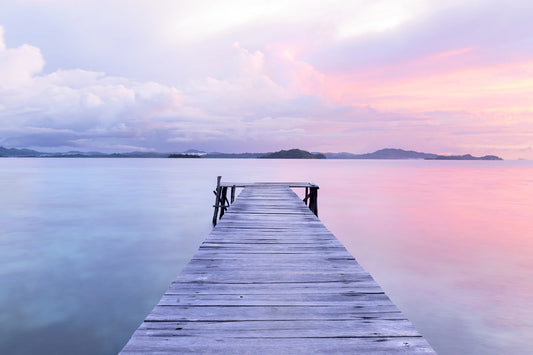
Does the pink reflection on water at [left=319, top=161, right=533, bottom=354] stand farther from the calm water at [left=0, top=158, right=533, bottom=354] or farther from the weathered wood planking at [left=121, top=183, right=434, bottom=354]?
the weathered wood planking at [left=121, top=183, right=434, bottom=354]

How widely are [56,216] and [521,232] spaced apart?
2334 centimetres

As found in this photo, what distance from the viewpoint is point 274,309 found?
317 cm

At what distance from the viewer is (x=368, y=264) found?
34.6 ft

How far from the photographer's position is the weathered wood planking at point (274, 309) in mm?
2574

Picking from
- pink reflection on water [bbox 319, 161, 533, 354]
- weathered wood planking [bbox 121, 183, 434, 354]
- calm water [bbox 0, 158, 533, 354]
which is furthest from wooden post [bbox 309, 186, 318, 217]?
weathered wood planking [bbox 121, 183, 434, 354]

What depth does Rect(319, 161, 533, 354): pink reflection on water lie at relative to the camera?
6.29 metres

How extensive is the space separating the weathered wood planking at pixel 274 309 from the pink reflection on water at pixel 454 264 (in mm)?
3337

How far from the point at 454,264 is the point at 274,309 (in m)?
9.42

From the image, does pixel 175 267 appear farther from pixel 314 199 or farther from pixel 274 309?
pixel 274 309

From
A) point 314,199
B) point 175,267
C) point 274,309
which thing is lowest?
point 175,267

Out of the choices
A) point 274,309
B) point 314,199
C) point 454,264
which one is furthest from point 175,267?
point 454,264

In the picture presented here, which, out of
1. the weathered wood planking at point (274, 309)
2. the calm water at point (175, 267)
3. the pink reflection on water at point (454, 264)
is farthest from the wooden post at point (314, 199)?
the weathered wood planking at point (274, 309)

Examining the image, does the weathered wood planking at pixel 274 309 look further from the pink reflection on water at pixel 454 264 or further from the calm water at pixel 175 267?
the pink reflection on water at pixel 454 264

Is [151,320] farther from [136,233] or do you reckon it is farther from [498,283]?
[136,233]
